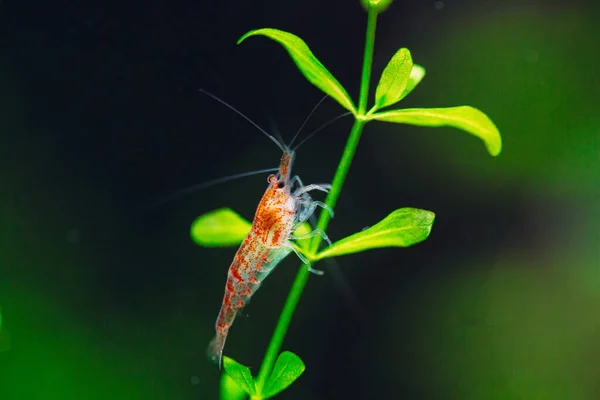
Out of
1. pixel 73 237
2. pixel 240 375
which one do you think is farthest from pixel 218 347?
pixel 73 237

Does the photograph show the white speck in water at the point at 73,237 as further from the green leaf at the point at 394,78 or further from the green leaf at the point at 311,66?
the green leaf at the point at 394,78

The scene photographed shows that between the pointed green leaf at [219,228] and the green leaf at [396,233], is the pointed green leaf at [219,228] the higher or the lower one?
the higher one

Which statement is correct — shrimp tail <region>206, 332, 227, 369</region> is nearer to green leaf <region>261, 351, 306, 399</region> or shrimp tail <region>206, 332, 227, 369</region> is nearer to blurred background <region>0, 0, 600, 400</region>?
green leaf <region>261, 351, 306, 399</region>

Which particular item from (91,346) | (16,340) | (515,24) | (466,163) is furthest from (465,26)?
(16,340)

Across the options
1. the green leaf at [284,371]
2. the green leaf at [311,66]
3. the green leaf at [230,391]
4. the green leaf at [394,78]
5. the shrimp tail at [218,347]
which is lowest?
the green leaf at [230,391]

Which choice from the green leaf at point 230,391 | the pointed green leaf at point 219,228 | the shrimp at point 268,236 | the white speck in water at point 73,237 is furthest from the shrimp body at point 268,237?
the white speck in water at point 73,237

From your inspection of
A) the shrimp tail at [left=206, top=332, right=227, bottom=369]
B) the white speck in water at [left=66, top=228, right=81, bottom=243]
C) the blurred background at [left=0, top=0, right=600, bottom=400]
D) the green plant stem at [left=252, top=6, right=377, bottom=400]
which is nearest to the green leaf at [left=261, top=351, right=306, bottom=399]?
the green plant stem at [left=252, top=6, right=377, bottom=400]

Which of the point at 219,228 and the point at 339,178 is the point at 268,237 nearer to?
the point at 219,228

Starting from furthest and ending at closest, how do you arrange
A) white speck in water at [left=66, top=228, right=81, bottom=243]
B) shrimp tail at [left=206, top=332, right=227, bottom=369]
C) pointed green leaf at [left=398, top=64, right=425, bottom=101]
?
white speck in water at [left=66, top=228, right=81, bottom=243] < shrimp tail at [left=206, top=332, right=227, bottom=369] < pointed green leaf at [left=398, top=64, right=425, bottom=101]
